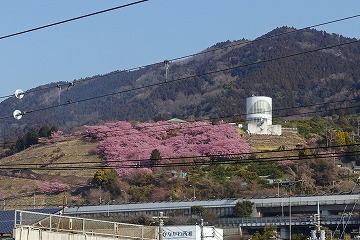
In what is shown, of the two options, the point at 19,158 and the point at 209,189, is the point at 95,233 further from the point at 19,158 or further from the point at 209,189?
the point at 19,158

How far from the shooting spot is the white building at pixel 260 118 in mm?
148125

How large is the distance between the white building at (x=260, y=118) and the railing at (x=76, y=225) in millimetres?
97566

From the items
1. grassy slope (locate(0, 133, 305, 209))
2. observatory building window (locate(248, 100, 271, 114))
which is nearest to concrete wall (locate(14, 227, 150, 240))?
grassy slope (locate(0, 133, 305, 209))

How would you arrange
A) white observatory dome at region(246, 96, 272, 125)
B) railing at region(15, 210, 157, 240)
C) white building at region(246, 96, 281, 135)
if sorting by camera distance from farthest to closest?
white observatory dome at region(246, 96, 272, 125) → white building at region(246, 96, 281, 135) → railing at region(15, 210, 157, 240)

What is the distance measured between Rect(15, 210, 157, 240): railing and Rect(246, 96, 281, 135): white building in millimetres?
97566

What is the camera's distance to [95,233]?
152ft

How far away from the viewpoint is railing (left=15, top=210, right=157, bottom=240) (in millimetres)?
43906

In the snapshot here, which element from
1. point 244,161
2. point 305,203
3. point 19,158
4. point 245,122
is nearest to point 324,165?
point 244,161

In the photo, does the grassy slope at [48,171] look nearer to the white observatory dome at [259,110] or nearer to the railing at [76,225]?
the white observatory dome at [259,110]

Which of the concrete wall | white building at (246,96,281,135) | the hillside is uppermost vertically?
white building at (246,96,281,135)

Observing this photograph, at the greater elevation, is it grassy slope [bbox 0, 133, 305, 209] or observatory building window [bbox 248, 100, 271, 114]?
observatory building window [bbox 248, 100, 271, 114]

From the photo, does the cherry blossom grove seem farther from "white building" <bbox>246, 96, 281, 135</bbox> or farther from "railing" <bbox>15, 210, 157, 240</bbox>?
"railing" <bbox>15, 210, 157, 240</bbox>

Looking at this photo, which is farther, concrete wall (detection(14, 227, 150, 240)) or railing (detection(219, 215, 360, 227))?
railing (detection(219, 215, 360, 227))

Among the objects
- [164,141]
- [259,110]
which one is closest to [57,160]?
[164,141]
